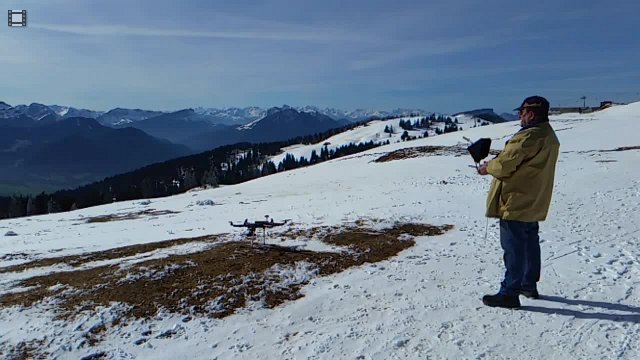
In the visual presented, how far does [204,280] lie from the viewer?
8.81 meters

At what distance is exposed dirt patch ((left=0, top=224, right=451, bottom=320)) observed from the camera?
7906mm

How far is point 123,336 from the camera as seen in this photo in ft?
22.8

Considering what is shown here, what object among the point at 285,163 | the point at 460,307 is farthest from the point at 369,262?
the point at 285,163

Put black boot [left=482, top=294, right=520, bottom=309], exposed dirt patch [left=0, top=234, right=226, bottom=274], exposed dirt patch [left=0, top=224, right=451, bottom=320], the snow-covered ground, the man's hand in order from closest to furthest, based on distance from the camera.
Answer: the snow-covered ground < the man's hand < black boot [left=482, top=294, right=520, bottom=309] < exposed dirt patch [left=0, top=224, right=451, bottom=320] < exposed dirt patch [left=0, top=234, right=226, bottom=274]

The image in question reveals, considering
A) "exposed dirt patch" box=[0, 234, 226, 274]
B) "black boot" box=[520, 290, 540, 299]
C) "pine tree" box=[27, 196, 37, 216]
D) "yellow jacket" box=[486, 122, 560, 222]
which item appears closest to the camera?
"yellow jacket" box=[486, 122, 560, 222]

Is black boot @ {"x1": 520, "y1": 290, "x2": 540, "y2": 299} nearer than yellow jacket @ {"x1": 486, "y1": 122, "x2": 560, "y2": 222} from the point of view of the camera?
No

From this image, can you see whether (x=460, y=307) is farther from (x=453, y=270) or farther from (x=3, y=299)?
(x=3, y=299)

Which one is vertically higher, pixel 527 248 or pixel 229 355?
pixel 527 248

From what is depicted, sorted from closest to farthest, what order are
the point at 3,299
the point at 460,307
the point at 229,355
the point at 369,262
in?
the point at 229,355 < the point at 460,307 < the point at 3,299 < the point at 369,262

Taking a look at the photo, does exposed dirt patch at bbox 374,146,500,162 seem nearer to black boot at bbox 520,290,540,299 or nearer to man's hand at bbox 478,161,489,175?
black boot at bbox 520,290,540,299

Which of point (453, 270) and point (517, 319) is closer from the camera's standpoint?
point (517, 319)

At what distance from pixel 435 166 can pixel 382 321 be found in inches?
1463

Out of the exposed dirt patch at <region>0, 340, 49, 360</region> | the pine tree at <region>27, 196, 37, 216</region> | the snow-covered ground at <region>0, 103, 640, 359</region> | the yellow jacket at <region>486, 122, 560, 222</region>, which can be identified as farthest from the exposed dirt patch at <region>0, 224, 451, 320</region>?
the pine tree at <region>27, 196, 37, 216</region>

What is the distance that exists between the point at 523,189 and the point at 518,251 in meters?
0.94
